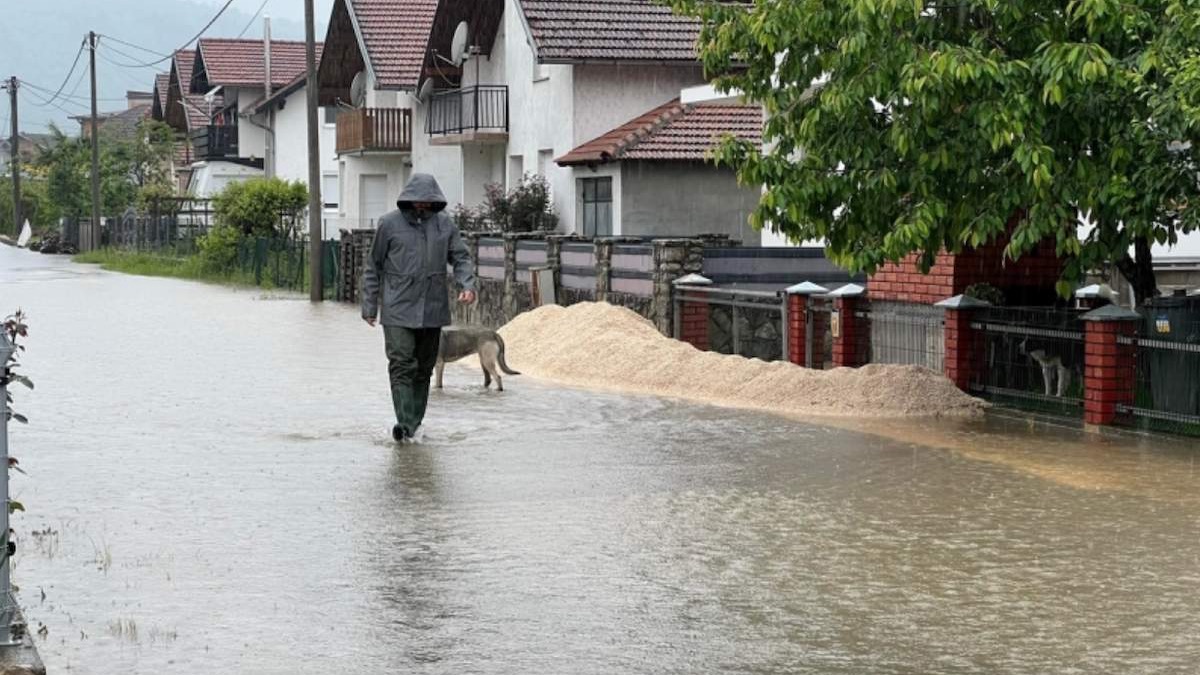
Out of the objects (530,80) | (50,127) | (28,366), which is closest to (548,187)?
(530,80)

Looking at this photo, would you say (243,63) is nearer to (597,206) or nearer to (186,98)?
(186,98)

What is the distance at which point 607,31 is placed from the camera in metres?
39.3

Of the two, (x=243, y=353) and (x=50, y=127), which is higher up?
(x=50, y=127)

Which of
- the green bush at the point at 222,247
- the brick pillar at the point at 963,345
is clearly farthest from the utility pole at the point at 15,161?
the brick pillar at the point at 963,345

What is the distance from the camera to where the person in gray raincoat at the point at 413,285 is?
1472cm

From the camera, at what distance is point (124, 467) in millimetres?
13375

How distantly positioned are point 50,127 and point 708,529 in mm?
93127

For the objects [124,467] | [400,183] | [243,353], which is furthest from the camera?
[400,183]

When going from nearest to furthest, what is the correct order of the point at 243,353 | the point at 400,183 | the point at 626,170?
the point at 243,353 → the point at 626,170 → the point at 400,183

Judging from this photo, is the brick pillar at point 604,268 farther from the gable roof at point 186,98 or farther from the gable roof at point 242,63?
the gable roof at point 186,98

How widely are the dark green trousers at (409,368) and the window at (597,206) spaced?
22.4 metres

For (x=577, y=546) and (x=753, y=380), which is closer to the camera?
(x=577, y=546)

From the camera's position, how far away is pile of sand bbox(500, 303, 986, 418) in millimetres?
16984

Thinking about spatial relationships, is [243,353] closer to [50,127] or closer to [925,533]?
[925,533]
